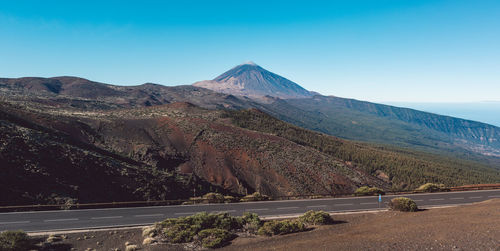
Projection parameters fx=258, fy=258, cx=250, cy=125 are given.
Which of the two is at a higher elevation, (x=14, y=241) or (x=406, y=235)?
(x=14, y=241)

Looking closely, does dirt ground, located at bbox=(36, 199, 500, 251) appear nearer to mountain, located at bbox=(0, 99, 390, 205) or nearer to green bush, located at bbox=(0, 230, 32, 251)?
green bush, located at bbox=(0, 230, 32, 251)

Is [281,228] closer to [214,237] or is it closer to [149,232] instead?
[214,237]

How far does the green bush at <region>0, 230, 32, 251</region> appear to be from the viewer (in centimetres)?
1148

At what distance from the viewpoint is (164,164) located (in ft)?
140

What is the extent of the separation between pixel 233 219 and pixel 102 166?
781 inches

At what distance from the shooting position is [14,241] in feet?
38.7

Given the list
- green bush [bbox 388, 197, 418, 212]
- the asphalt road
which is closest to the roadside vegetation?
the asphalt road

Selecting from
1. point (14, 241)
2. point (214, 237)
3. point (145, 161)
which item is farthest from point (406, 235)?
point (145, 161)

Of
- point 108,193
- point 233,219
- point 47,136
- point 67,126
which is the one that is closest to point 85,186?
point 108,193

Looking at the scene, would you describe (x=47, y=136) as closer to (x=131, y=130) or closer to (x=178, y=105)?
(x=131, y=130)

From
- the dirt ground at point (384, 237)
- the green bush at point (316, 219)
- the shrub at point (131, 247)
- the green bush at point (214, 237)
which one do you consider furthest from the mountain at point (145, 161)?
the green bush at point (316, 219)

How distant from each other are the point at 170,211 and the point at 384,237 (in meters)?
14.4

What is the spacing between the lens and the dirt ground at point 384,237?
11.1 m

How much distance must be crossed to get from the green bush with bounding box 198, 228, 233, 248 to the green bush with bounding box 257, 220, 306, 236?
1.89 m
